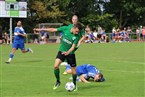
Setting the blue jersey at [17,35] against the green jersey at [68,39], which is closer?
the green jersey at [68,39]

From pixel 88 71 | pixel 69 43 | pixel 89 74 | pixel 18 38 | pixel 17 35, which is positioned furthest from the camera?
pixel 18 38

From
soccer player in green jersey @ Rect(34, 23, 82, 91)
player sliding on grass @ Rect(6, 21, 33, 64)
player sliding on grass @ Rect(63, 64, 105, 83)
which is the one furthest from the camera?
player sliding on grass @ Rect(6, 21, 33, 64)

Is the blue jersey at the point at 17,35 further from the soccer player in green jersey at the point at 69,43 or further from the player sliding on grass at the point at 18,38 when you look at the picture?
Result: the soccer player in green jersey at the point at 69,43

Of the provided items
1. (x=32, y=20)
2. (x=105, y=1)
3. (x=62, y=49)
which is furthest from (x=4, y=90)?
(x=105, y=1)

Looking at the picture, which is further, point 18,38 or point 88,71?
point 18,38

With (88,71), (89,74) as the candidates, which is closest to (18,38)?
(88,71)

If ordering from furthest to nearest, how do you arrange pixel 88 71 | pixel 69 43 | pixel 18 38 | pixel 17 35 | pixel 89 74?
pixel 18 38, pixel 17 35, pixel 88 71, pixel 89 74, pixel 69 43

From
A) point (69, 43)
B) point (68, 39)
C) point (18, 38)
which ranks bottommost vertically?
point (18, 38)

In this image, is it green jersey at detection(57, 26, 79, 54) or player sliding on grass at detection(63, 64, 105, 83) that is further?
player sliding on grass at detection(63, 64, 105, 83)

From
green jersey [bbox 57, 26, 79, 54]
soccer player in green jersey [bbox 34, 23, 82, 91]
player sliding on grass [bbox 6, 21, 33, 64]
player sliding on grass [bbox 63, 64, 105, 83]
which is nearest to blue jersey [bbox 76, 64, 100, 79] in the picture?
player sliding on grass [bbox 63, 64, 105, 83]

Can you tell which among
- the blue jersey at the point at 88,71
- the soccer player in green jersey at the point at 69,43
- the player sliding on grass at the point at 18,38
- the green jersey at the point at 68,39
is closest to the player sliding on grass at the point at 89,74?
the blue jersey at the point at 88,71

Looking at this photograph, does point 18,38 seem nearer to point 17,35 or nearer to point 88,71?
point 17,35

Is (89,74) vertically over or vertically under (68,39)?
under

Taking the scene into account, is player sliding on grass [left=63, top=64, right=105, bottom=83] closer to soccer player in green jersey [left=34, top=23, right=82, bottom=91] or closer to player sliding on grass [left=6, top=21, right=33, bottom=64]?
soccer player in green jersey [left=34, top=23, right=82, bottom=91]
